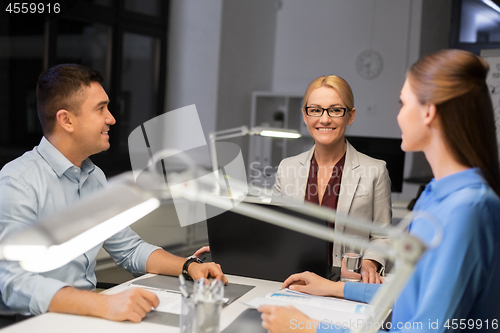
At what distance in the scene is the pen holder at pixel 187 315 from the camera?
115cm

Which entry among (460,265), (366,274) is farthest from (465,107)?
(366,274)

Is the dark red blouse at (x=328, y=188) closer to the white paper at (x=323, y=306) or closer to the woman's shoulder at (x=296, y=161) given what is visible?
the woman's shoulder at (x=296, y=161)

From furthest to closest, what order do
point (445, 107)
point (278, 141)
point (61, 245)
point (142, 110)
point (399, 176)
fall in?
point (278, 141) < point (142, 110) < point (399, 176) < point (445, 107) < point (61, 245)

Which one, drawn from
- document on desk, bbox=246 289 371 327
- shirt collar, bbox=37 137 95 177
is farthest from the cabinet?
document on desk, bbox=246 289 371 327

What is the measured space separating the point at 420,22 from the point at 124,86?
147 inches

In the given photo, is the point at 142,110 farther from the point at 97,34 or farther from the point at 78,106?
the point at 78,106

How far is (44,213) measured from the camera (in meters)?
1.64

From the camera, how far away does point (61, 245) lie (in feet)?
2.57

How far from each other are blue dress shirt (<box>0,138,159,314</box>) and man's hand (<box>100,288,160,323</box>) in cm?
17

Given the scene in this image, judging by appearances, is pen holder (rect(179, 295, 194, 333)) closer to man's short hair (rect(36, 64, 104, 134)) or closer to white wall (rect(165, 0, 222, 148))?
man's short hair (rect(36, 64, 104, 134))

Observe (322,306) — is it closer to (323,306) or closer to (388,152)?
(323,306)

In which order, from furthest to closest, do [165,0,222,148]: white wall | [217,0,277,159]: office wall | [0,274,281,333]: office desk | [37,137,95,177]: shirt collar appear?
[217,0,277,159]: office wall, [165,0,222,148]: white wall, [37,137,95,177]: shirt collar, [0,274,281,333]: office desk

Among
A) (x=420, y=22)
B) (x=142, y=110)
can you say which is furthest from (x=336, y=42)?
(x=142, y=110)

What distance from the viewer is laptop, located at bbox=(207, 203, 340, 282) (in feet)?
5.48
